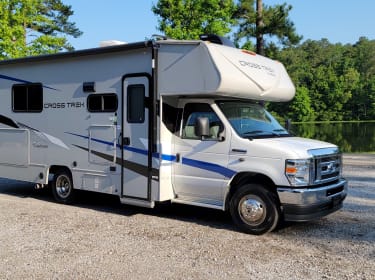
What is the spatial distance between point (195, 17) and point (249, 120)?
2186 centimetres

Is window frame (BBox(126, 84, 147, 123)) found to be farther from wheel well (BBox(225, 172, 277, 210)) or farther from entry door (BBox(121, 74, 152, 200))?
wheel well (BBox(225, 172, 277, 210))

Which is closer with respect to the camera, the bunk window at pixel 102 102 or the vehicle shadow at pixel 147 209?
the vehicle shadow at pixel 147 209

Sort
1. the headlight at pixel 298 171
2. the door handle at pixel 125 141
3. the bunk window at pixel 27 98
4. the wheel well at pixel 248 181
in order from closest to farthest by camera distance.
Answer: the headlight at pixel 298 171 < the wheel well at pixel 248 181 < the door handle at pixel 125 141 < the bunk window at pixel 27 98

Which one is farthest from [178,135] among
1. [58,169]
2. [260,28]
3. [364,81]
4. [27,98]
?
[364,81]

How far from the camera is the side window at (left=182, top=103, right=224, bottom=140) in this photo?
25.1ft

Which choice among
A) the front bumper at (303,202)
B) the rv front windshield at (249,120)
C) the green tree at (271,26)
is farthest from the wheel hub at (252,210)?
the green tree at (271,26)

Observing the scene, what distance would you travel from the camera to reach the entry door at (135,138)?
8180 mm

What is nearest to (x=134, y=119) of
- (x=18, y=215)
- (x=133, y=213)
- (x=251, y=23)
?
(x=133, y=213)

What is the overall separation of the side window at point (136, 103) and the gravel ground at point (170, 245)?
1.80 meters

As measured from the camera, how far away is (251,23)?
2431cm

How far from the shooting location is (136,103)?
838cm

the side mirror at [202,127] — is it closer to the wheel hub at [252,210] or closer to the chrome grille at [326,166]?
the wheel hub at [252,210]

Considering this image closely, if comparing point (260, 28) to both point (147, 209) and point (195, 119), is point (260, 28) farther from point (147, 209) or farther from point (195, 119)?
point (195, 119)

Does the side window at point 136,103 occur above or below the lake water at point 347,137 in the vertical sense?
above
